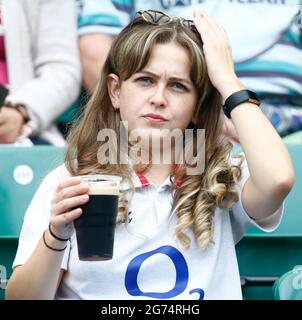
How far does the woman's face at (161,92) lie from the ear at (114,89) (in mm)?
59

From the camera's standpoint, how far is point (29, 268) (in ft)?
6.25

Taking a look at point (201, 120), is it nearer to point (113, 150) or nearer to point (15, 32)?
point (113, 150)

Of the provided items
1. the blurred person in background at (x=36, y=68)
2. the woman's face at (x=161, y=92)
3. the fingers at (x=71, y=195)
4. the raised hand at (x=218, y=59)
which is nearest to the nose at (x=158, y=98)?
the woman's face at (x=161, y=92)

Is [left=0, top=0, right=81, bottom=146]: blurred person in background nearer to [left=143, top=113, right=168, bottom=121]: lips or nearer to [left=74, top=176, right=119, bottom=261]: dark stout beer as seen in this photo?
[left=143, top=113, right=168, bottom=121]: lips

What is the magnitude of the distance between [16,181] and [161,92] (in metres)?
0.69

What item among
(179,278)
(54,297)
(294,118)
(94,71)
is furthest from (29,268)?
(294,118)

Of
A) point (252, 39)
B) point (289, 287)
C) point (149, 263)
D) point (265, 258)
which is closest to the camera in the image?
point (149, 263)

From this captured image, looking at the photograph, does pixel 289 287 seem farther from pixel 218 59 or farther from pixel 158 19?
pixel 158 19

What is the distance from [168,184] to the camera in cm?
211

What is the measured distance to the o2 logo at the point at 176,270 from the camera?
6.50 feet

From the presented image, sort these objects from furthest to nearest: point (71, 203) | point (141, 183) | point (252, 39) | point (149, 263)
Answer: point (252, 39) → point (141, 183) → point (149, 263) → point (71, 203)

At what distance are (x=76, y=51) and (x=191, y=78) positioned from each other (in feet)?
2.78

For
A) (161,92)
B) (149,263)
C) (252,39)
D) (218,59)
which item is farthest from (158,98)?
(252,39)

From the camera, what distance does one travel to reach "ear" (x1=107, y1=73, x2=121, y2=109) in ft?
7.11
